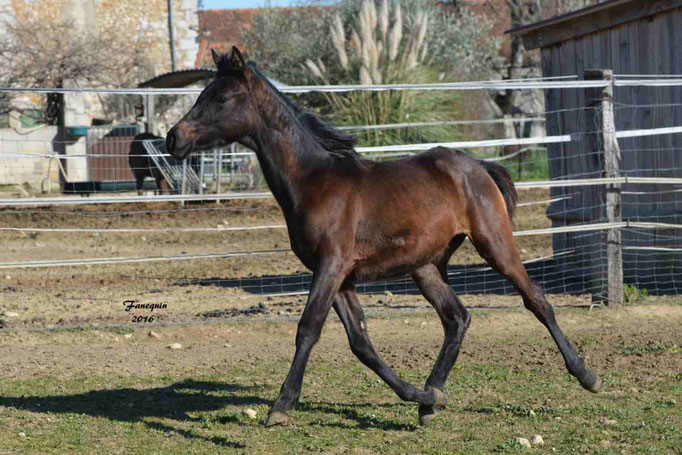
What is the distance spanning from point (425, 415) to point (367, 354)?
485mm

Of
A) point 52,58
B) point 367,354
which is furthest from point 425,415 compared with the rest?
point 52,58

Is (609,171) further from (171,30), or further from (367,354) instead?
(171,30)

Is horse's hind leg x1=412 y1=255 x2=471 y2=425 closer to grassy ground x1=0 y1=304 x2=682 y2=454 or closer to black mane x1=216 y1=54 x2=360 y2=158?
grassy ground x1=0 y1=304 x2=682 y2=454

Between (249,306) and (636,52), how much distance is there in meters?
5.12

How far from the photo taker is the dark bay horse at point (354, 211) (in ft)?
16.8

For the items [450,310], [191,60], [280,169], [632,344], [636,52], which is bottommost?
[632,344]

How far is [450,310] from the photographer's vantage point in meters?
5.73

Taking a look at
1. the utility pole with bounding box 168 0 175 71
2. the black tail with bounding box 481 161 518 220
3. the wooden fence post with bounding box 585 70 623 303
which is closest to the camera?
the black tail with bounding box 481 161 518 220

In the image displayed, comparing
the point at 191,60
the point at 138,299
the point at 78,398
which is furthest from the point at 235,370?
the point at 191,60

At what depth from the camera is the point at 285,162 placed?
209 inches

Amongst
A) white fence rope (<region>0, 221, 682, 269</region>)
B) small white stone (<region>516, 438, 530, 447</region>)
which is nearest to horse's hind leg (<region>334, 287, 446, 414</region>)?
small white stone (<region>516, 438, 530, 447</region>)

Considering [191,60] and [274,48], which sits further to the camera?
[191,60]

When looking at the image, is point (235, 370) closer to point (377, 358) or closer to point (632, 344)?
point (377, 358)

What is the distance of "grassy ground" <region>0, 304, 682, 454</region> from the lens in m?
4.92
